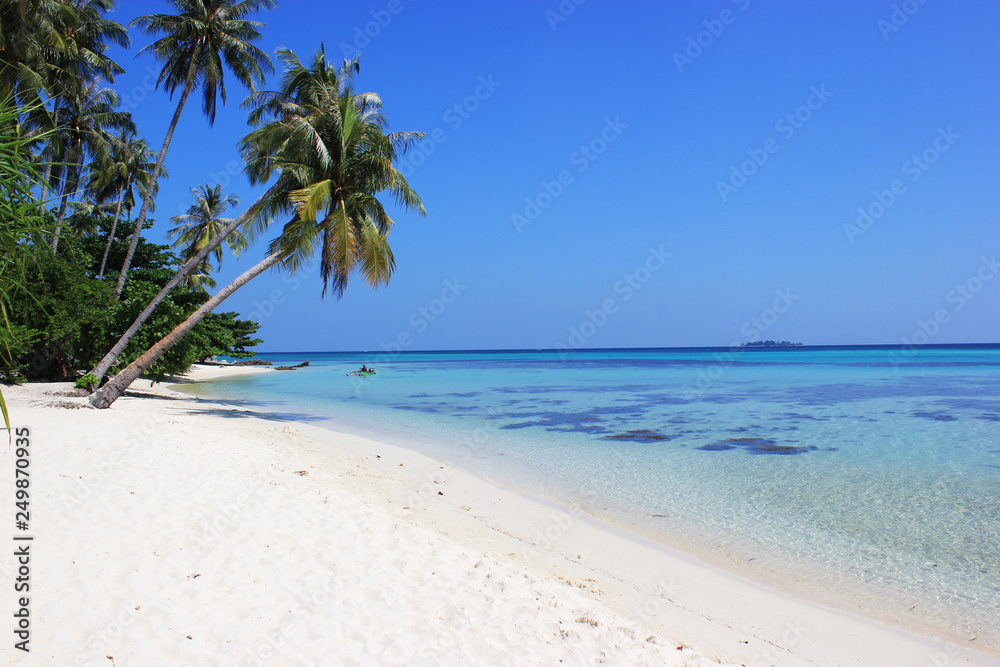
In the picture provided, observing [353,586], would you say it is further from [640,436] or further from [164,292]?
[164,292]

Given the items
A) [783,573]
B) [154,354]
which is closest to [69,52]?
[154,354]

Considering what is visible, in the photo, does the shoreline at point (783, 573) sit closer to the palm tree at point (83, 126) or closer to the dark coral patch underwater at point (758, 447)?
the dark coral patch underwater at point (758, 447)

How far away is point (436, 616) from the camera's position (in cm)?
362

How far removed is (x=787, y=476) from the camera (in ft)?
30.0

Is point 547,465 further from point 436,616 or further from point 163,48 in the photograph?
point 163,48

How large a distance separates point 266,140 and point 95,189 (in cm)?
1876

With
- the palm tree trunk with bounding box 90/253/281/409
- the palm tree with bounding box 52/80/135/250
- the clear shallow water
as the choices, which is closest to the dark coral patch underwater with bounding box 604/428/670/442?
the clear shallow water

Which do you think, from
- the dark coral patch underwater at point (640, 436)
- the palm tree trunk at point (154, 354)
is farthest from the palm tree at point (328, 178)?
the dark coral patch underwater at point (640, 436)

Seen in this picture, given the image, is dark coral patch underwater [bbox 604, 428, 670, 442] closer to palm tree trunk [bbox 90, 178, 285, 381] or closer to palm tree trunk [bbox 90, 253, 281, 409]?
palm tree trunk [bbox 90, 253, 281, 409]

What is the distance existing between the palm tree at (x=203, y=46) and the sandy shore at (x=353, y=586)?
13588 millimetres

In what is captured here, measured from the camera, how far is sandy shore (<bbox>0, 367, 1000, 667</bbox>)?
3209 millimetres

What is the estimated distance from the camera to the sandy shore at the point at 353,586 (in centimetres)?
321

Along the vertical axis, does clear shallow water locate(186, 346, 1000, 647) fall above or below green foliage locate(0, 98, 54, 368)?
below

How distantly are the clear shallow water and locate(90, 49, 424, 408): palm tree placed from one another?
15.6 ft
